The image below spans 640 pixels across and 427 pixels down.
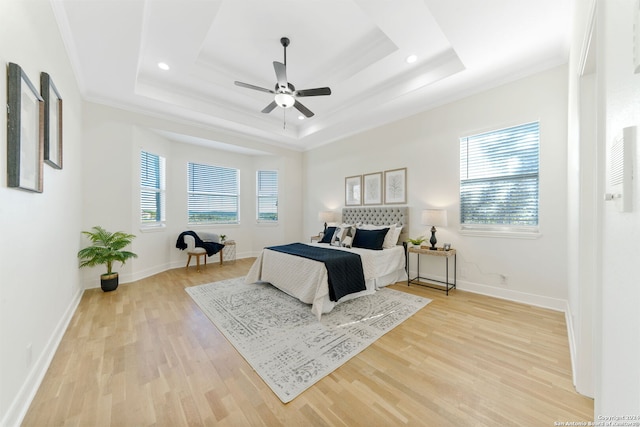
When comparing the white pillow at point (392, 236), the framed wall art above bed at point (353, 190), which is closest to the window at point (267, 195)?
the framed wall art above bed at point (353, 190)

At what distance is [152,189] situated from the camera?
4754 millimetres

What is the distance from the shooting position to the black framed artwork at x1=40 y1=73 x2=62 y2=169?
76.5 inches

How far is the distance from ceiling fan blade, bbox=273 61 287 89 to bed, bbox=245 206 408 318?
2.20 metres

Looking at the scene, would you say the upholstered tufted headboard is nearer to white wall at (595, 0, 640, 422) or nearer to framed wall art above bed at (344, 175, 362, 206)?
framed wall art above bed at (344, 175, 362, 206)

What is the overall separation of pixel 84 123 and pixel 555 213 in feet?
22.1

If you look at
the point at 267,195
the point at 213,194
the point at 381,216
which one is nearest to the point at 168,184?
the point at 213,194

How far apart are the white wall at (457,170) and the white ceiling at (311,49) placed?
0.27 meters

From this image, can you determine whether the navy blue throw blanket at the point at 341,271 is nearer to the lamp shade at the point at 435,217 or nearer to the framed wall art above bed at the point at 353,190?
the lamp shade at the point at 435,217

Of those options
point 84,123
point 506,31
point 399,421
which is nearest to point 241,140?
point 84,123

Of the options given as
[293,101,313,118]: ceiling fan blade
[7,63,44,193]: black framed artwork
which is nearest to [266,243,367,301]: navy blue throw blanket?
[293,101,313,118]: ceiling fan blade

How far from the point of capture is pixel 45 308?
200cm

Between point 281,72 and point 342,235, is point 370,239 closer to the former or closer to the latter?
point 342,235

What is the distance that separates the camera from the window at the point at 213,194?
18.4ft

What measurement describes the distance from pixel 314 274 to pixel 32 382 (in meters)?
2.36
